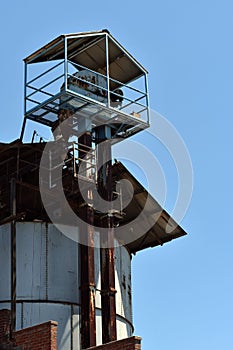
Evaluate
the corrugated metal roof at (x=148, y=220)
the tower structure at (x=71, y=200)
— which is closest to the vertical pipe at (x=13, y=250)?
the tower structure at (x=71, y=200)

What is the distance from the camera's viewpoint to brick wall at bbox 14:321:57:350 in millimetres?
23781

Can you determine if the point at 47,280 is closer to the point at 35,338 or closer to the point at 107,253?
the point at 107,253

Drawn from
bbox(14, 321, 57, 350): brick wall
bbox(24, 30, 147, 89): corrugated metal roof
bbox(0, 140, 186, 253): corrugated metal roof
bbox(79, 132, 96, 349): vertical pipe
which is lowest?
bbox(14, 321, 57, 350): brick wall

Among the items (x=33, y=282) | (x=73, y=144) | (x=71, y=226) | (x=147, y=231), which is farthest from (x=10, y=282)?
(x=147, y=231)

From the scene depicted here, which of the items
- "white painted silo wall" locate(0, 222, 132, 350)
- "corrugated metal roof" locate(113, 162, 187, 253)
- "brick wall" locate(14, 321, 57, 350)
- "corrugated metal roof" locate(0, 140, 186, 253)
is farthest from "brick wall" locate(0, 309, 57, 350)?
"corrugated metal roof" locate(113, 162, 187, 253)

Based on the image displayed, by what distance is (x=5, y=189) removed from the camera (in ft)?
94.9

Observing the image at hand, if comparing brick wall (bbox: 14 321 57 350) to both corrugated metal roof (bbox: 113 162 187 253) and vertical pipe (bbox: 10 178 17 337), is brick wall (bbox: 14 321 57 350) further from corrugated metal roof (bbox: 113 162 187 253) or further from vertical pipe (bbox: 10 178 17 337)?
corrugated metal roof (bbox: 113 162 187 253)

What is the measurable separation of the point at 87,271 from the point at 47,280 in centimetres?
187

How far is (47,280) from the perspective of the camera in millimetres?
28516

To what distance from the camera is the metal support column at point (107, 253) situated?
27.0 meters

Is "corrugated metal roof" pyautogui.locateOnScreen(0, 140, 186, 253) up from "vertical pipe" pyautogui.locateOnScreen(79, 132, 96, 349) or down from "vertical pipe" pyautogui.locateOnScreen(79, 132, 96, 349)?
up

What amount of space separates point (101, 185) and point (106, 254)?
2.43m

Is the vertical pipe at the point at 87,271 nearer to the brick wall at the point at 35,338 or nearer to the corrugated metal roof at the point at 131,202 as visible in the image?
the corrugated metal roof at the point at 131,202

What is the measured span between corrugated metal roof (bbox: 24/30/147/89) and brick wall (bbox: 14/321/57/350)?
999cm
